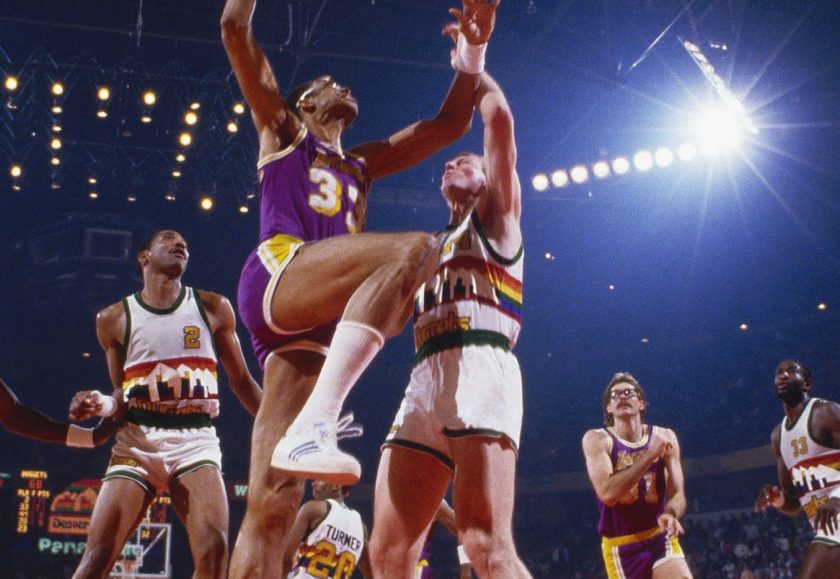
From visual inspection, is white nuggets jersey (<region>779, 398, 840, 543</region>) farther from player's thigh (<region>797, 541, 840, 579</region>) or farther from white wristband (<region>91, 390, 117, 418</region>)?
white wristband (<region>91, 390, 117, 418</region>)

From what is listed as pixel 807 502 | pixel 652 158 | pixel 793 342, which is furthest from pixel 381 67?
pixel 793 342

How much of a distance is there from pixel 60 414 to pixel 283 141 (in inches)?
914

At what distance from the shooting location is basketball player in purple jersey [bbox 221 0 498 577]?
3346 millimetres

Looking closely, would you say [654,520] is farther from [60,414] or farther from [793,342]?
[60,414]

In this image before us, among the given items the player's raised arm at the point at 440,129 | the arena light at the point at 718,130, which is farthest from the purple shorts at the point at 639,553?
the arena light at the point at 718,130

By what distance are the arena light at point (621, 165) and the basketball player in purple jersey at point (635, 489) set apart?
1304 centimetres

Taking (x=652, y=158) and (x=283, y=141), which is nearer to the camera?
(x=283, y=141)

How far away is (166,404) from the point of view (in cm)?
578

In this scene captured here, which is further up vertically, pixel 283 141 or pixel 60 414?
pixel 60 414

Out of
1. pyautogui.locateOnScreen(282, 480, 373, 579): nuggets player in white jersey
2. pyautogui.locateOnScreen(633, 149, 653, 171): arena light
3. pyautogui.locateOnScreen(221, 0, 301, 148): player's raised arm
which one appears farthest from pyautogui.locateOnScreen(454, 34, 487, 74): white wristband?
pyautogui.locateOnScreen(633, 149, 653, 171): arena light

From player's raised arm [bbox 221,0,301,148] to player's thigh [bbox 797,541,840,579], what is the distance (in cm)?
531

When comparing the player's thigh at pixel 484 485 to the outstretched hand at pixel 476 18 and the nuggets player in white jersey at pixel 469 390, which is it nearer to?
the nuggets player in white jersey at pixel 469 390

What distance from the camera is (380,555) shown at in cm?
423

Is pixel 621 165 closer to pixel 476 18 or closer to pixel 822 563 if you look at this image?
pixel 822 563
